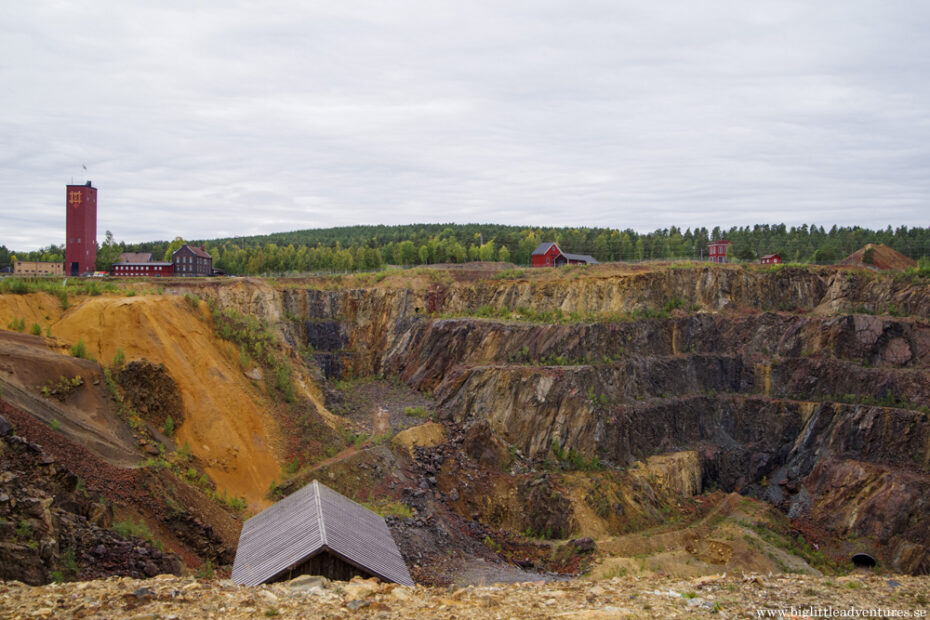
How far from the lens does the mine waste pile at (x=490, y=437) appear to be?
15.9m

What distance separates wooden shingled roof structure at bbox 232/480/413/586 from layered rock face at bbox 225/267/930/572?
17.2m

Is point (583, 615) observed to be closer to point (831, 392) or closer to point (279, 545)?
point (279, 545)

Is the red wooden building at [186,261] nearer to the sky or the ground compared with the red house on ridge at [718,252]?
nearer to the ground

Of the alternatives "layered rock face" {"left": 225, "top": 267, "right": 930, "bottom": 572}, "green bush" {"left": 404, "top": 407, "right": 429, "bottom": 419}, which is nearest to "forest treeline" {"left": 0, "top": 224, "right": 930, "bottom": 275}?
"layered rock face" {"left": 225, "top": 267, "right": 930, "bottom": 572}

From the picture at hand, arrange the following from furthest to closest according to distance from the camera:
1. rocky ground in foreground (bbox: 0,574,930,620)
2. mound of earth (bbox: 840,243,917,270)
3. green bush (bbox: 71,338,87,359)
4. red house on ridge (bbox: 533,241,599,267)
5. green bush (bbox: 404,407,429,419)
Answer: red house on ridge (bbox: 533,241,599,267) < mound of earth (bbox: 840,243,917,270) < green bush (bbox: 404,407,429,419) < green bush (bbox: 71,338,87,359) < rocky ground in foreground (bbox: 0,574,930,620)

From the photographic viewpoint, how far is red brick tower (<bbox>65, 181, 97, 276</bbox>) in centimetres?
4781

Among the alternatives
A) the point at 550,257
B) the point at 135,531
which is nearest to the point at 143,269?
the point at 550,257

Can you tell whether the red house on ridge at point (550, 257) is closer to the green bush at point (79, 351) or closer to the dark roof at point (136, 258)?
the green bush at point (79, 351)

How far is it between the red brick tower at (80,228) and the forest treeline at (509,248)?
1221 centimetres

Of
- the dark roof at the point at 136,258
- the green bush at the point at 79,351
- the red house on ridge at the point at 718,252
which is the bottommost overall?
the green bush at the point at 79,351

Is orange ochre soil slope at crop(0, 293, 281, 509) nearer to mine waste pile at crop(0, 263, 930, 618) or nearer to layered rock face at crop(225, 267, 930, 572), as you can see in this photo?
mine waste pile at crop(0, 263, 930, 618)

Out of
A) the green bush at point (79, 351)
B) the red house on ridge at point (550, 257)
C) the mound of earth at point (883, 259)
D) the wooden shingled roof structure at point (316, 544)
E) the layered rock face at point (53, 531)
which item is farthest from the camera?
the red house on ridge at point (550, 257)

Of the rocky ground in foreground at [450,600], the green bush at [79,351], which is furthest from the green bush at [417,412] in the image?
the rocky ground in foreground at [450,600]

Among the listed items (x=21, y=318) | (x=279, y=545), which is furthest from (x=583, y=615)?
(x=21, y=318)
